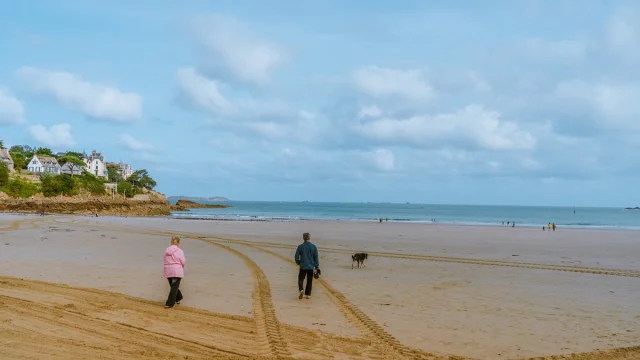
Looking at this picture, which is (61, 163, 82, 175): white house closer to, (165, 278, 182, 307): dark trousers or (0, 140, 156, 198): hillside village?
(0, 140, 156, 198): hillside village

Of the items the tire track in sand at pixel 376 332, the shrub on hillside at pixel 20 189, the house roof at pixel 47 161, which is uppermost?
the house roof at pixel 47 161

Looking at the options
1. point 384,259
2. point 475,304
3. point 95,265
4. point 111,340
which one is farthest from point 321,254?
point 111,340

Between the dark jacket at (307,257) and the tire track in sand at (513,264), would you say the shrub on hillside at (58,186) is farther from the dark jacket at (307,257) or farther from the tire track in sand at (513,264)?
the dark jacket at (307,257)

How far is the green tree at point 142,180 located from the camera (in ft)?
560

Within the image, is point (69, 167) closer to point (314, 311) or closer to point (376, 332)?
point (314, 311)

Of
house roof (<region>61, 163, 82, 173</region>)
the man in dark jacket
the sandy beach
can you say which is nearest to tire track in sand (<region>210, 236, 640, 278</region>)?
the sandy beach

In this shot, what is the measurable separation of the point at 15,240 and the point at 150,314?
73.1 ft

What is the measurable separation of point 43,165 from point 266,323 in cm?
14466

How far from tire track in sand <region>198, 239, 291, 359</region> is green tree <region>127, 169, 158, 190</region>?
16696cm

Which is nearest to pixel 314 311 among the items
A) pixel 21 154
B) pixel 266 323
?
pixel 266 323

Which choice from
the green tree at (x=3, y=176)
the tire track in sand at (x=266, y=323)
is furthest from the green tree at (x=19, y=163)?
the tire track in sand at (x=266, y=323)

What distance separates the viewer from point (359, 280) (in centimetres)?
1636

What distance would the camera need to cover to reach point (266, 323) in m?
9.95

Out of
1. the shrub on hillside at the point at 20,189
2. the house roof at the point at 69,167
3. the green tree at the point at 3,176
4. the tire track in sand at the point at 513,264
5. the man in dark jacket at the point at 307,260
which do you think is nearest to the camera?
the man in dark jacket at the point at 307,260
